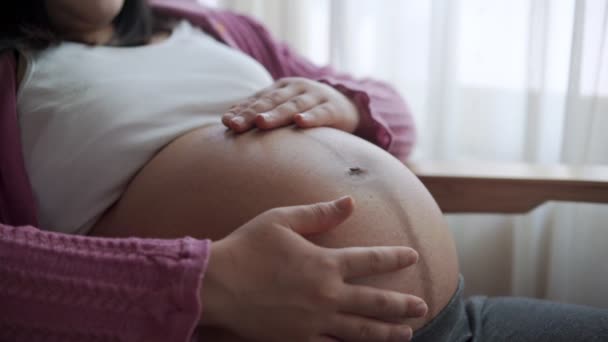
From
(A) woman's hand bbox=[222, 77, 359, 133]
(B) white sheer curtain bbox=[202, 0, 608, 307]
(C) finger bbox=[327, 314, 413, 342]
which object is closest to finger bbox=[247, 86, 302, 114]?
(A) woman's hand bbox=[222, 77, 359, 133]

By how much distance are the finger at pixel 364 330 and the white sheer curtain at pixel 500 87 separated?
2.31 feet

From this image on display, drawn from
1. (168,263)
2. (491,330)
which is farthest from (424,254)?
(168,263)

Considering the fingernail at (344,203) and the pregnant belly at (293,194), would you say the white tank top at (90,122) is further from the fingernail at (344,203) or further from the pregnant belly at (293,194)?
the fingernail at (344,203)

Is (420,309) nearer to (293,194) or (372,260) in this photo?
(372,260)

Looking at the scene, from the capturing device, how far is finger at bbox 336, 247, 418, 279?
57cm

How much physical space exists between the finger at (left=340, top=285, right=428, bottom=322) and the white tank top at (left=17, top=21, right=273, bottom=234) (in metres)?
0.38

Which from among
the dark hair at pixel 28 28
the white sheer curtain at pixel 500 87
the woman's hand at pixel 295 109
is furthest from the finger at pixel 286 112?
the white sheer curtain at pixel 500 87

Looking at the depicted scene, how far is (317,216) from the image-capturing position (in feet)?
1.92

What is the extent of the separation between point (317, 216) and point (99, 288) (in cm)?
24

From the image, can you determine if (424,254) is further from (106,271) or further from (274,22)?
(274,22)

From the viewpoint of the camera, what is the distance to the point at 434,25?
4.04 feet

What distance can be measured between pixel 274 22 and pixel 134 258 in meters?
1.01

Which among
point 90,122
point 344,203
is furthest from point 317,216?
point 90,122

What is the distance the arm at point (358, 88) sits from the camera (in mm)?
899
